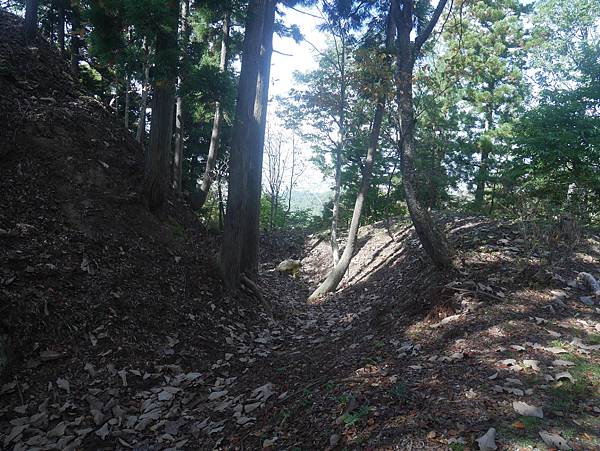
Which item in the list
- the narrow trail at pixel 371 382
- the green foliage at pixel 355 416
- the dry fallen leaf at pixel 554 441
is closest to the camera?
the dry fallen leaf at pixel 554 441

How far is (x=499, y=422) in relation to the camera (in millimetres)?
2422

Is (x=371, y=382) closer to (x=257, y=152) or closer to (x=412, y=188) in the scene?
(x=412, y=188)

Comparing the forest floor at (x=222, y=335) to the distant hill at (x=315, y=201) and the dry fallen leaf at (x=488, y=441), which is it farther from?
the distant hill at (x=315, y=201)

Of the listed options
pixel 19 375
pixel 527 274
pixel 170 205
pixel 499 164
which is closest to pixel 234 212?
pixel 170 205

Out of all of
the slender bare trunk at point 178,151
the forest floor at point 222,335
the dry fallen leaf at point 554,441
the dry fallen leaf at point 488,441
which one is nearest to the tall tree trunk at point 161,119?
the forest floor at point 222,335

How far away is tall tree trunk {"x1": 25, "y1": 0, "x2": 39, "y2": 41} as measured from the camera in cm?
992

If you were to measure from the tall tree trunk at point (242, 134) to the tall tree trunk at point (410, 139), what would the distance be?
8.41ft

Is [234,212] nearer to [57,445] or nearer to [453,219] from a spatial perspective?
[57,445]

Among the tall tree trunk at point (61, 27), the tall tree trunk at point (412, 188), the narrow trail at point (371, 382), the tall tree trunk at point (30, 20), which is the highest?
the tall tree trunk at point (61, 27)

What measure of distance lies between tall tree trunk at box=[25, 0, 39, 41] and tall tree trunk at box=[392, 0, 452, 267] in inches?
385

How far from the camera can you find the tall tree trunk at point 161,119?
239 inches

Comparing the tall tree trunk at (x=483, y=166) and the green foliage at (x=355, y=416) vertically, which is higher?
the tall tree trunk at (x=483, y=166)

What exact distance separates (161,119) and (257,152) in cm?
258

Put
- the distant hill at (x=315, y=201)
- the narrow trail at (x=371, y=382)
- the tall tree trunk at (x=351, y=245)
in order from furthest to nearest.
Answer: the distant hill at (x=315, y=201)
the tall tree trunk at (x=351, y=245)
the narrow trail at (x=371, y=382)
